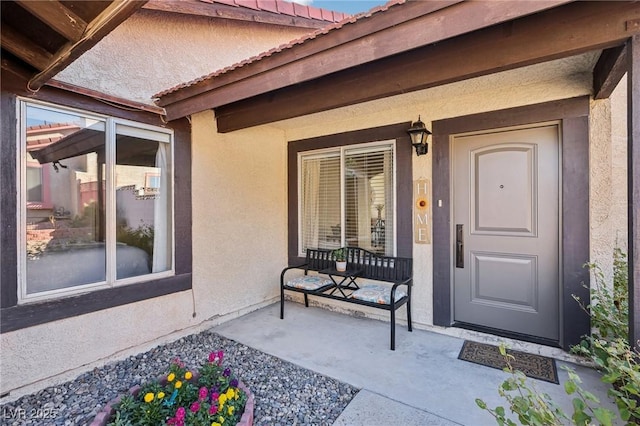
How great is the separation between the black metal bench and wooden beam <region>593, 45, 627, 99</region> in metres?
2.57

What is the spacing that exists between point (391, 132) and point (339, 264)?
198cm

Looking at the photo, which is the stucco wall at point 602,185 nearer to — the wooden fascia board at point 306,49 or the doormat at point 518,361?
the doormat at point 518,361

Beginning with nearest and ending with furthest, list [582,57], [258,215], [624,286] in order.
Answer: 1. [582,57]
2. [624,286]
3. [258,215]

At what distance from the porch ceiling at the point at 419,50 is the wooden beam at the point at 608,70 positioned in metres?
0.03

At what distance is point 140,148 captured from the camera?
3631mm

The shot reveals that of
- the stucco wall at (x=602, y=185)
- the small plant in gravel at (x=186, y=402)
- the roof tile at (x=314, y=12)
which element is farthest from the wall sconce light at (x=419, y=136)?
the small plant in gravel at (x=186, y=402)

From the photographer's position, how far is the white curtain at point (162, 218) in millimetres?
3775

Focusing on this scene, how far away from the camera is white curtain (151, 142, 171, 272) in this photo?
3.77m

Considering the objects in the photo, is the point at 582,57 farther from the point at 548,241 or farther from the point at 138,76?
the point at 138,76

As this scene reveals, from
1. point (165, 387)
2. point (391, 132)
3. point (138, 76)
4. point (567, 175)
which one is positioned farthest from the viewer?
point (391, 132)

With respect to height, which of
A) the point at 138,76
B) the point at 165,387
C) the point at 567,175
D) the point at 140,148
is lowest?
the point at 165,387

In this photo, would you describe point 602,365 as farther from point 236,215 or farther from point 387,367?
point 236,215

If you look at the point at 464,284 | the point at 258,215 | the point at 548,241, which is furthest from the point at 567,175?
the point at 258,215

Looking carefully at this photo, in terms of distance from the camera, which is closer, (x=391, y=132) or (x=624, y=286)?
(x=624, y=286)
